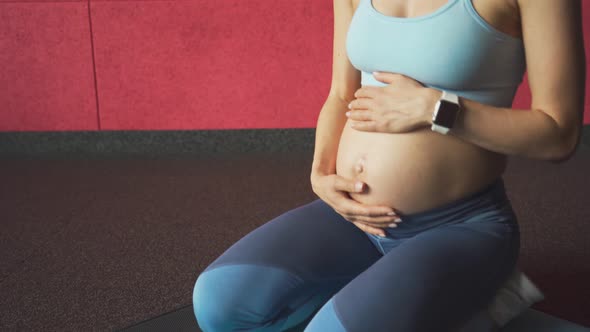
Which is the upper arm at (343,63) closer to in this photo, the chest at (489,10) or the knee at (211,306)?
the chest at (489,10)

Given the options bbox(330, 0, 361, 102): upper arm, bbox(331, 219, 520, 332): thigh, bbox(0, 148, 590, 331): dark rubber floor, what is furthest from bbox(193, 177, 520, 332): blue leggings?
bbox(0, 148, 590, 331): dark rubber floor

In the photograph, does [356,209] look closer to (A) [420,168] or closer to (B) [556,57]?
(A) [420,168]

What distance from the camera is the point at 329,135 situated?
119 cm

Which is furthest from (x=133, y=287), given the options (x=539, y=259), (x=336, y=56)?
(x=539, y=259)

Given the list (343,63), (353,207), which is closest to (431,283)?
(353,207)

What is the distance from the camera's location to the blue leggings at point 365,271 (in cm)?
87

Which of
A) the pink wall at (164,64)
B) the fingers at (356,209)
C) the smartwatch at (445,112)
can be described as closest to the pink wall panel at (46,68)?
the pink wall at (164,64)

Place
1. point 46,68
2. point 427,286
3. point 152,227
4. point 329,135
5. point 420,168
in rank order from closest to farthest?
point 427,286
point 420,168
point 329,135
point 152,227
point 46,68

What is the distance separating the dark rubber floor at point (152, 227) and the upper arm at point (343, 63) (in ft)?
2.15

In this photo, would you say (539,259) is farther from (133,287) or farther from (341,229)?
(133,287)

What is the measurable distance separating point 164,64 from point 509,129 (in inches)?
95.4

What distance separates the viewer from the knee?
105 centimetres

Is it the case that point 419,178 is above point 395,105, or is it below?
below

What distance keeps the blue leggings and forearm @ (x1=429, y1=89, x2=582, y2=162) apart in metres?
0.13
